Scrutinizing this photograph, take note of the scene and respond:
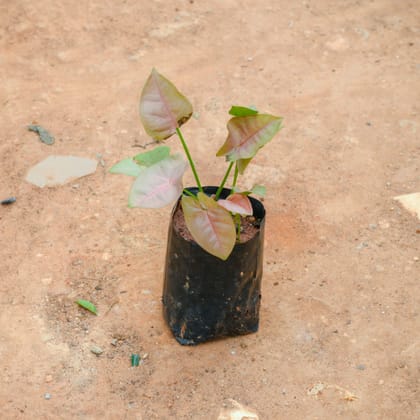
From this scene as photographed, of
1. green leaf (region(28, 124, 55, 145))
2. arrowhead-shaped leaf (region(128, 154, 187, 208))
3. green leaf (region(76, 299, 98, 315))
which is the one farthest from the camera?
green leaf (region(28, 124, 55, 145))

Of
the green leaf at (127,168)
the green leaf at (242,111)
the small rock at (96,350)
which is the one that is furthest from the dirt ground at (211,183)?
the green leaf at (242,111)

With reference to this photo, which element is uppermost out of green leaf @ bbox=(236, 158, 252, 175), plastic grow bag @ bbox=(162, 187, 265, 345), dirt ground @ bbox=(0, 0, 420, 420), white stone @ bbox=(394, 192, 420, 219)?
green leaf @ bbox=(236, 158, 252, 175)

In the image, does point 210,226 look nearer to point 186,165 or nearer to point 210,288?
point 186,165

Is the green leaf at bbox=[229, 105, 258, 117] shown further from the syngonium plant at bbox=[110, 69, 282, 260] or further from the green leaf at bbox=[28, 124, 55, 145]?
the green leaf at bbox=[28, 124, 55, 145]

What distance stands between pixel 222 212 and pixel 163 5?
3302 millimetres

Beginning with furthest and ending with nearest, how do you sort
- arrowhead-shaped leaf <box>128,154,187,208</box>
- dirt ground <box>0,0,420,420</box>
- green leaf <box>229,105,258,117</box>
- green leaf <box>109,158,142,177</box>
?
1. dirt ground <box>0,0,420,420</box>
2. green leaf <box>109,158,142,177</box>
3. green leaf <box>229,105,258,117</box>
4. arrowhead-shaped leaf <box>128,154,187,208</box>

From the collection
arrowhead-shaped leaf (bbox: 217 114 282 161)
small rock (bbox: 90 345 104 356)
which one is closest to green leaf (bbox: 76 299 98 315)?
small rock (bbox: 90 345 104 356)

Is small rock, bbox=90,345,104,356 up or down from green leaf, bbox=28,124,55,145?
up

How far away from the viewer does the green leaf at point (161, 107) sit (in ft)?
8.71

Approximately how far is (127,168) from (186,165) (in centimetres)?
24

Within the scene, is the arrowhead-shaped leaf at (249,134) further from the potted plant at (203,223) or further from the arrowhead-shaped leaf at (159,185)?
the arrowhead-shaped leaf at (159,185)

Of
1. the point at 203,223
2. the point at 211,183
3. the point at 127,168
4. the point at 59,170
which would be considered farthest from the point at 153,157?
the point at 59,170

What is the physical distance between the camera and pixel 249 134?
2652 millimetres

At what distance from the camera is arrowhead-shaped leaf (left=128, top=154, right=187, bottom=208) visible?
8.19ft
